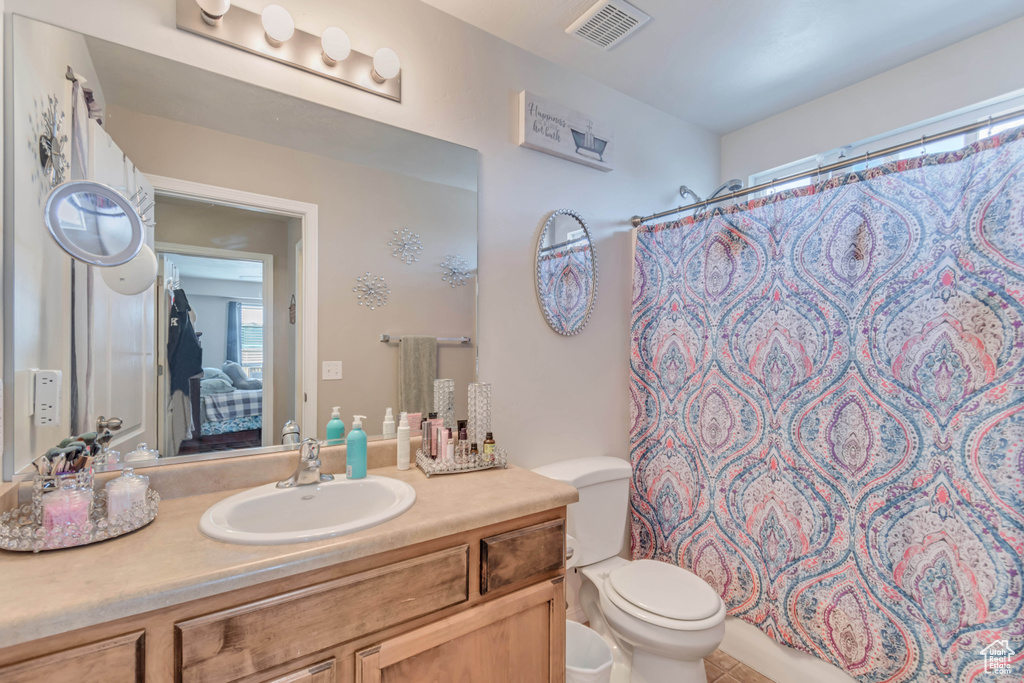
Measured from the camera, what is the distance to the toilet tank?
184cm

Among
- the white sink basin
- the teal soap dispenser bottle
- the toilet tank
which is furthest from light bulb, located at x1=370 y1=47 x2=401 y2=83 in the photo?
the toilet tank

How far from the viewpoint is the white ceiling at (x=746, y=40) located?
166cm

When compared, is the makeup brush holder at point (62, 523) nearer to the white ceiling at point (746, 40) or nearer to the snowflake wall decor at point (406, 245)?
the snowflake wall decor at point (406, 245)

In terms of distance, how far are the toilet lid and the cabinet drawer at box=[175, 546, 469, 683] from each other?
0.74 meters

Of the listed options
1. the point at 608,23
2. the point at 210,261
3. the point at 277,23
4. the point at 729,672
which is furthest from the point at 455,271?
the point at 729,672

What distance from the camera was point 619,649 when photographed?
176 cm

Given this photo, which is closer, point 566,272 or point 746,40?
point 746,40

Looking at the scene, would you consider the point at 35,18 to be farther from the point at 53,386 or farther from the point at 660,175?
the point at 660,175

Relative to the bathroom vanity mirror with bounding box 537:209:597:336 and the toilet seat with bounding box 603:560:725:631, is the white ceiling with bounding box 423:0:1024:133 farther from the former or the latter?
the toilet seat with bounding box 603:560:725:631

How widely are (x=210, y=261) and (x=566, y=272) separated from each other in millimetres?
1327

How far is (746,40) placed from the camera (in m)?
1.84

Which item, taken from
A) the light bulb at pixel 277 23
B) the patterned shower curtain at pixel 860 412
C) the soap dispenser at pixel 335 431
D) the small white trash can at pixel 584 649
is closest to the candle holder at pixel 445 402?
the soap dispenser at pixel 335 431

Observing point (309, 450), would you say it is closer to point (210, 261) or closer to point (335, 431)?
point (335, 431)

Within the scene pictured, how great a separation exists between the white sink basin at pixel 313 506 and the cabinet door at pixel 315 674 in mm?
262
